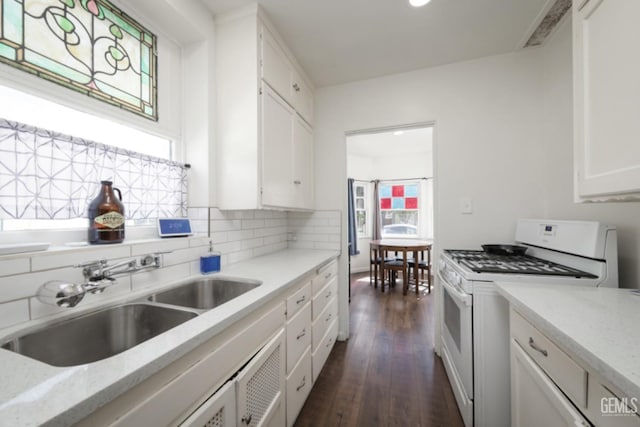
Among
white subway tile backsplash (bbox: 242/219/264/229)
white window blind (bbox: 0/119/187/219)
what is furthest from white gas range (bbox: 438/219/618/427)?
white window blind (bbox: 0/119/187/219)

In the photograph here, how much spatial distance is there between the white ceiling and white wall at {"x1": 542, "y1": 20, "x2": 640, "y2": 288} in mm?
275

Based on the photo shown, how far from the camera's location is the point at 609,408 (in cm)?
59

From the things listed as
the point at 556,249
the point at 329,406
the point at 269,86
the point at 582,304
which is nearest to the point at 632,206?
the point at 556,249

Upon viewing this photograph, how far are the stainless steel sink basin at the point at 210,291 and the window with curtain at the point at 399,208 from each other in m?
4.39

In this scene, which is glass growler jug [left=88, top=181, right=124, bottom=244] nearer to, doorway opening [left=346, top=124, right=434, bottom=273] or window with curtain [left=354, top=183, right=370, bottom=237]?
doorway opening [left=346, top=124, right=434, bottom=273]

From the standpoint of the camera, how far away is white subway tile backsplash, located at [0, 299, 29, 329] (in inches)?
28.9

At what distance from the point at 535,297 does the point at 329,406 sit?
1.34m

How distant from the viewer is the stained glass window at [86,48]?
0.91 m

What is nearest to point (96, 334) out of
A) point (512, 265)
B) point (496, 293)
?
point (496, 293)

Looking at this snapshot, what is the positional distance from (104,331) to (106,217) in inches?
18.4

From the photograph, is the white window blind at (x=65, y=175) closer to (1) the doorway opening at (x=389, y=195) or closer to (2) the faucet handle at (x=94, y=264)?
(2) the faucet handle at (x=94, y=264)

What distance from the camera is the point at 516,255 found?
1725mm

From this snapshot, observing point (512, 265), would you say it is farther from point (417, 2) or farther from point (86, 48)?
point (86, 48)

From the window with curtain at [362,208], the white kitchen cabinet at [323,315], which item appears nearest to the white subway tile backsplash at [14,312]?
the white kitchen cabinet at [323,315]
